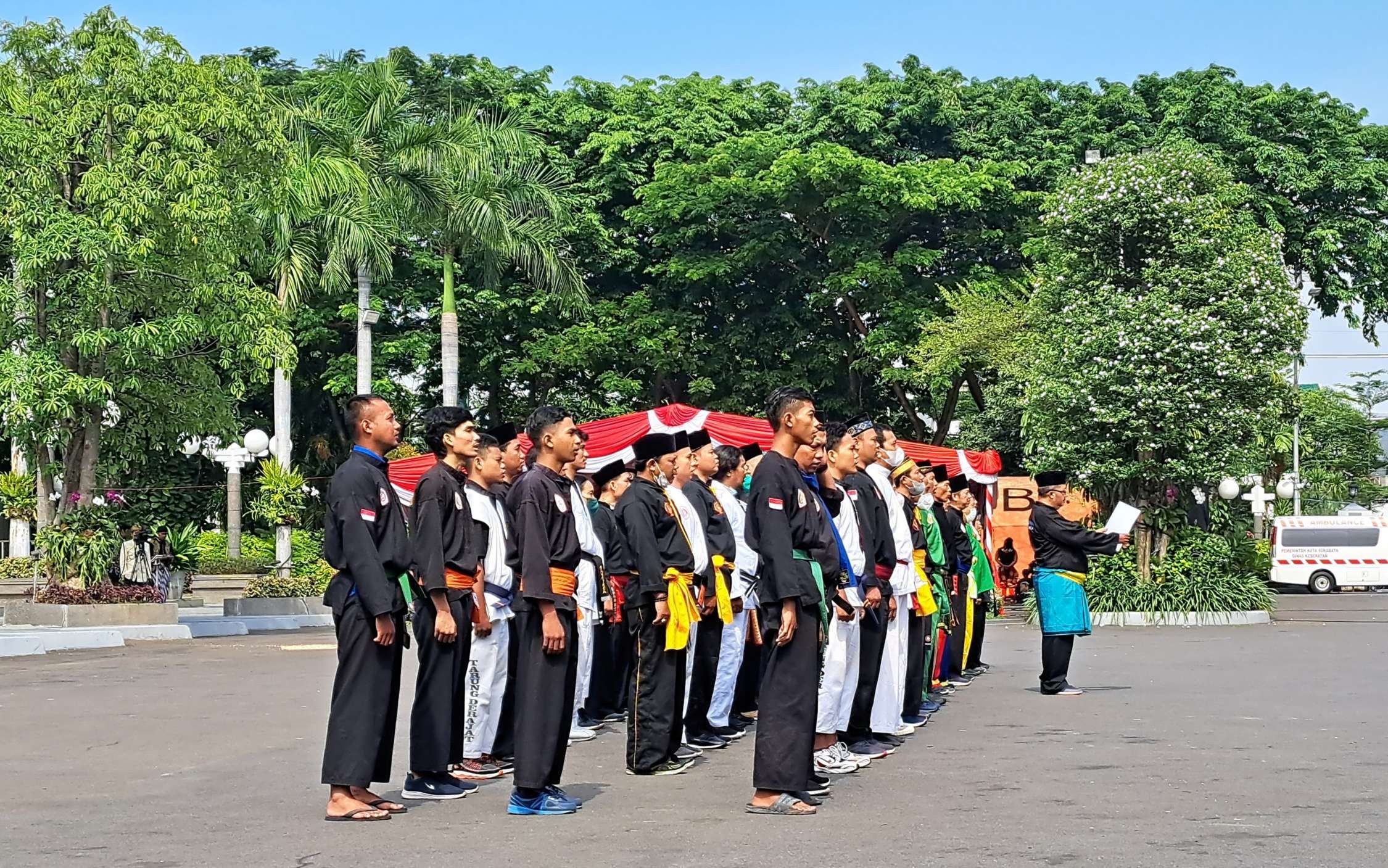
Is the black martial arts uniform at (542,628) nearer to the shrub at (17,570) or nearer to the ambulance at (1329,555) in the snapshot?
the shrub at (17,570)

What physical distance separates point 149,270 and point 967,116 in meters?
23.0

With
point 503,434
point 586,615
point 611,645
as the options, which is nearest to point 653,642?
point 503,434

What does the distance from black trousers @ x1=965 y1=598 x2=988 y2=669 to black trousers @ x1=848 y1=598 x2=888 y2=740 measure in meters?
5.92

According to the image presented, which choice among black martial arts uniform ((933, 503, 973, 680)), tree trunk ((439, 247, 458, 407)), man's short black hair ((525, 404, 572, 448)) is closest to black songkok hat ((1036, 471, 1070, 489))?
black martial arts uniform ((933, 503, 973, 680))

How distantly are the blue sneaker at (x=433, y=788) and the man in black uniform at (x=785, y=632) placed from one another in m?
1.60

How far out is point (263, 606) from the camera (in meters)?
27.9

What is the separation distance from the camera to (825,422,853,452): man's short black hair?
9.27 meters

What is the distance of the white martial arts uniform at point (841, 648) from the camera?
9.01 m

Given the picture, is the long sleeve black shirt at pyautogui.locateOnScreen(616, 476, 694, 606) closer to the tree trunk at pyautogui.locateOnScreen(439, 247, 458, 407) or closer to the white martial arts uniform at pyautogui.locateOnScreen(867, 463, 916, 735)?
the white martial arts uniform at pyautogui.locateOnScreen(867, 463, 916, 735)

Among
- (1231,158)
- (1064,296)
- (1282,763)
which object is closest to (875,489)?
(1282,763)

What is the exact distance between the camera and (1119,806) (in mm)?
7898

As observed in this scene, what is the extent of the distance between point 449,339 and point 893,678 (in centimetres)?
2518

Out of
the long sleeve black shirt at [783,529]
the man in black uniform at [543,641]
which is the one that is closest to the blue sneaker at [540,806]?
the man in black uniform at [543,641]

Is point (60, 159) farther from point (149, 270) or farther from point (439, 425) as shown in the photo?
point (439, 425)
